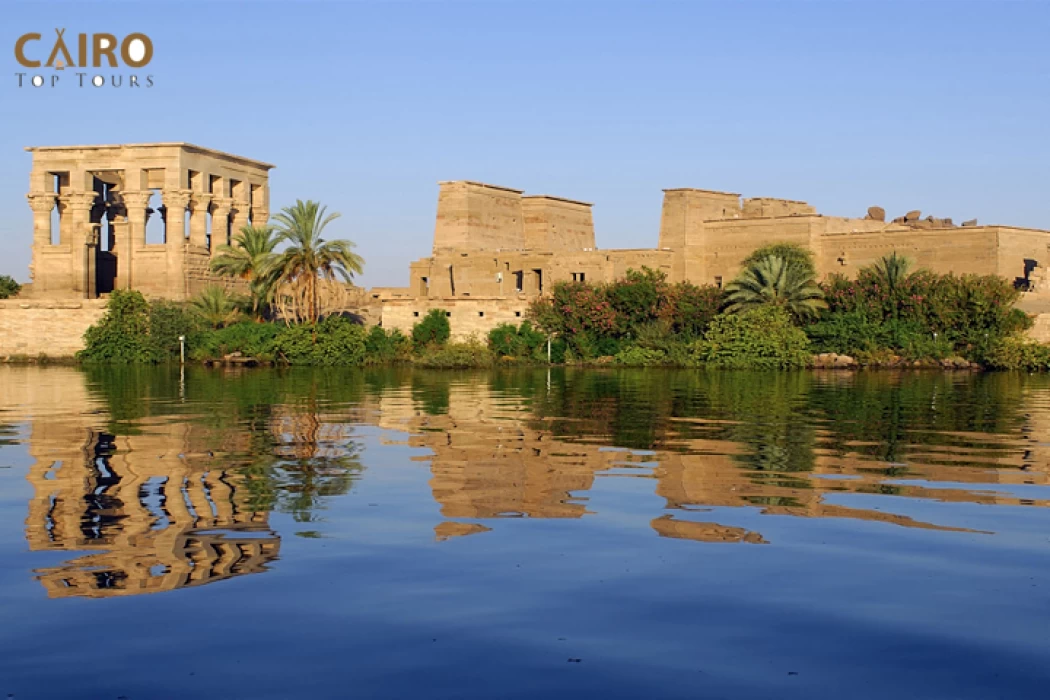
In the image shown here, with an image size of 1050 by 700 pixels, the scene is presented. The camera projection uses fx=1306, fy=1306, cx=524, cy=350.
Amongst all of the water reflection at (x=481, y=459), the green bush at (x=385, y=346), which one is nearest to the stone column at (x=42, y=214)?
the green bush at (x=385, y=346)

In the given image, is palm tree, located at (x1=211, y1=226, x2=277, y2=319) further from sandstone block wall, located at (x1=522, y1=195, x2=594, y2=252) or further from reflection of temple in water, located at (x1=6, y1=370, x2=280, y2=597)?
reflection of temple in water, located at (x1=6, y1=370, x2=280, y2=597)

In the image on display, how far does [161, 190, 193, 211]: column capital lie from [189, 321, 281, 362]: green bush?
8.13 meters

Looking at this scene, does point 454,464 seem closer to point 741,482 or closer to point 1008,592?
point 741,482

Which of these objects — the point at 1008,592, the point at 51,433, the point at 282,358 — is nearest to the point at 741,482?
the point at 1008,592

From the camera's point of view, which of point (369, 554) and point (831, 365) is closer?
point (369, 554)

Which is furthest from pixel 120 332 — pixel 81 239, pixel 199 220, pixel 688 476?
pixel 688 476

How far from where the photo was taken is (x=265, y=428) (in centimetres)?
1944

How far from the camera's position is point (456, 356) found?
48188 millimetres

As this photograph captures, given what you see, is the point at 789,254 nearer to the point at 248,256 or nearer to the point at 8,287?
the point at 248,256

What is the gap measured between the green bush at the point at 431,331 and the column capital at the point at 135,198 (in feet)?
51.6

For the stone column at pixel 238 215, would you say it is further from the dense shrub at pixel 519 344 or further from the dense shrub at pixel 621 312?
the dense shrub at pixel 621 312

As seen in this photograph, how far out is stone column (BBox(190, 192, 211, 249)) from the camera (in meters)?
58.5

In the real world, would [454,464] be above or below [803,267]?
below

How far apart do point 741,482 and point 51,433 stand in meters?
10.4
